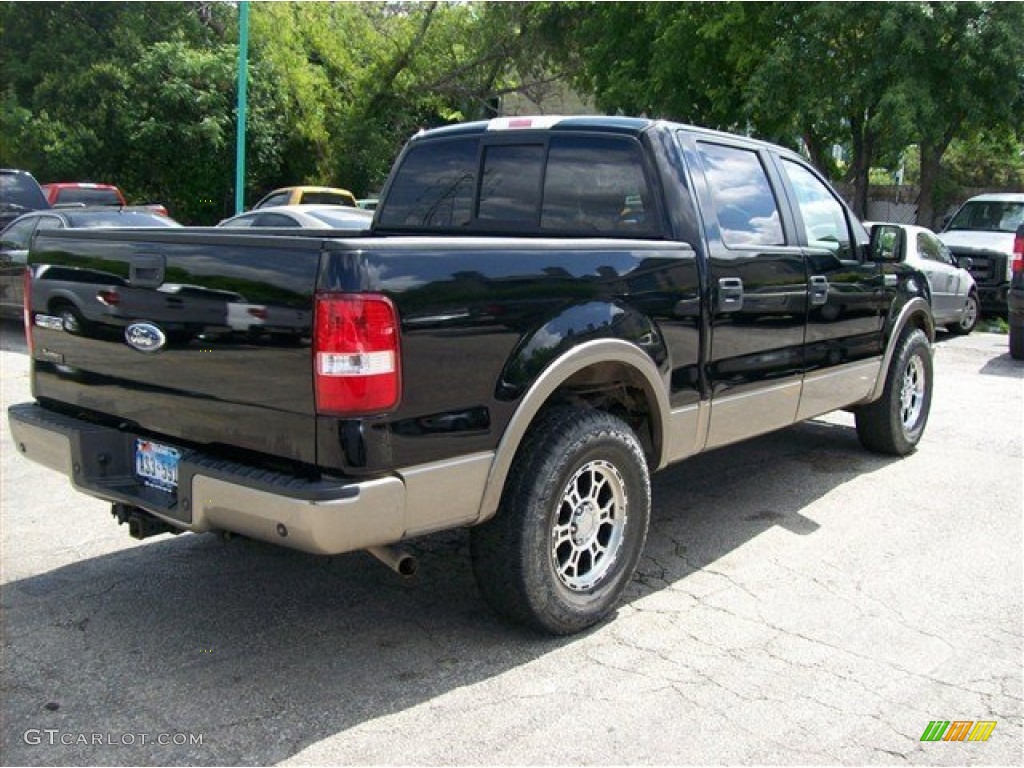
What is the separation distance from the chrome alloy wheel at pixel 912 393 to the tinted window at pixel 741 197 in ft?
7.12

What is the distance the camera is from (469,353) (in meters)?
3.42

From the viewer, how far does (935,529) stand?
5.40 meters

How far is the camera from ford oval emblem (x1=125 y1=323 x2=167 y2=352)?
3582 millimetres

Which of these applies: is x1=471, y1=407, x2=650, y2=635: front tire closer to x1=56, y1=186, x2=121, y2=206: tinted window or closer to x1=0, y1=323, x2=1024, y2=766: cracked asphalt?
x1=0, y1=323, x2=1024, y2=766: cracked asphalt

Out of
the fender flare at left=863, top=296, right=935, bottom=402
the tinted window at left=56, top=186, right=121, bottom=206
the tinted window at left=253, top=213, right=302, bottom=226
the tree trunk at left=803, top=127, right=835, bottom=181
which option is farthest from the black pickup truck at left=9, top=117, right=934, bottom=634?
the tinted window at left=56, top=186, right=121, bottom=206

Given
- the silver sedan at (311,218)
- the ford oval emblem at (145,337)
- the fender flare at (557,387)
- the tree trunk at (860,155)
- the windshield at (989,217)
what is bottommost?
the fender flare at (557,387)

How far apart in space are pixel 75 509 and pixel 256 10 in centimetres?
2197

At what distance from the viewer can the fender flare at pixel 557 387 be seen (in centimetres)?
356

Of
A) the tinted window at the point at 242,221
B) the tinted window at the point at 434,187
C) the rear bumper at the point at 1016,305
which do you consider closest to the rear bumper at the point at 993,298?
the rear bumper at the point at 1016,305

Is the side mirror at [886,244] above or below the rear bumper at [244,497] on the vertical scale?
above

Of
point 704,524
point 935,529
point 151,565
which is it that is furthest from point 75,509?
point 935,529

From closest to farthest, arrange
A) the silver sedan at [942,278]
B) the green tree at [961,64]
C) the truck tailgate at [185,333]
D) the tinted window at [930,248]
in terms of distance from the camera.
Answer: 1. the truck tailgate at [185,333]
2. the silver sedan at [942,278]
3. the tinted window at [930,248]
4. the green tree at [961,64]

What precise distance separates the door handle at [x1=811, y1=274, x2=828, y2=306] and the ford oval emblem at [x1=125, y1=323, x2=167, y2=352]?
3399mm

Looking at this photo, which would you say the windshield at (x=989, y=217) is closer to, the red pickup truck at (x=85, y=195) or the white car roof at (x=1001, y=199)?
the white car roof at (x=1001, y=199)
